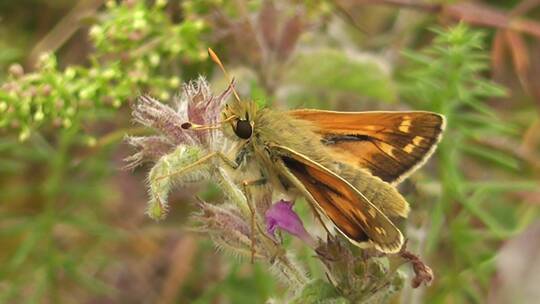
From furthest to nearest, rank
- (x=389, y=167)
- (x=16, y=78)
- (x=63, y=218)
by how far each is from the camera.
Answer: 1. (x=63, y=218)
2. (x=16, y=78)
3. (x=389, y=167)

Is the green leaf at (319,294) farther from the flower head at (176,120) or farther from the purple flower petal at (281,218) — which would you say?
the flower head at (176,120)

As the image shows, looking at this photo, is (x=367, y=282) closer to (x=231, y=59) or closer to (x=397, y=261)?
(x=397, y=261)

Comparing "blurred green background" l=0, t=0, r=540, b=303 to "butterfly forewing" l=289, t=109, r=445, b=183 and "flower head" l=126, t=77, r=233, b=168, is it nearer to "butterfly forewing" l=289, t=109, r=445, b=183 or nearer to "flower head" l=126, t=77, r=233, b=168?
"butterfly forewing" l=289, t=109, r=445, b=183

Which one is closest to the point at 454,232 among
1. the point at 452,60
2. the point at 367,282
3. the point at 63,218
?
the point at 452,60

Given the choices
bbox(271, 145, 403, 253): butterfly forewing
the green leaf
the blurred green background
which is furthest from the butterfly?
the blurred green background

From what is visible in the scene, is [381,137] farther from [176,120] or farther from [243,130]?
[176,120]

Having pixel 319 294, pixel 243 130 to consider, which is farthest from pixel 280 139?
pixel 319 294

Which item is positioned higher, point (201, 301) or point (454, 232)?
point (201, 301)
